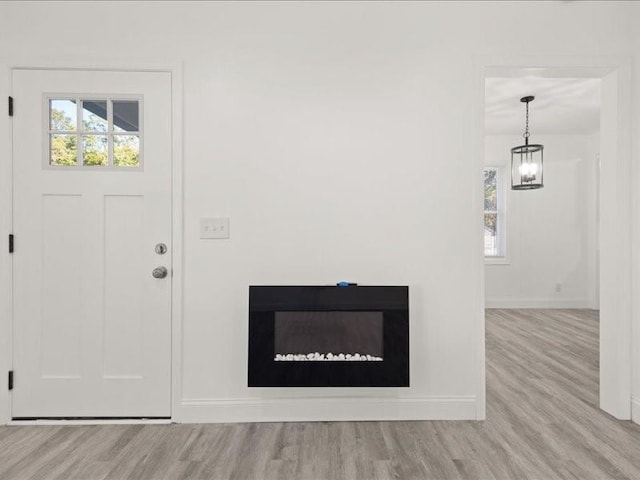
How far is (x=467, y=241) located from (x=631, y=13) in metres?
1.70

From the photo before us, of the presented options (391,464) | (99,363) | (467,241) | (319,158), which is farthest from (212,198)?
(391,464)

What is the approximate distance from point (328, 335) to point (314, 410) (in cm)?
48

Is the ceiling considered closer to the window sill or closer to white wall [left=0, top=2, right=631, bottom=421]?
white wall [left=0, top=2, right=631, bottom=421]

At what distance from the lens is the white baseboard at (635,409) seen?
236cm

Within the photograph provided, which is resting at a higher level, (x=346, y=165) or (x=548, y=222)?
(x=346, y=165)

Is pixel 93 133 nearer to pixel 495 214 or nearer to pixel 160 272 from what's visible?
pixel 160 272

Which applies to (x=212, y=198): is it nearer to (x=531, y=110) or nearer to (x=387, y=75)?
(x=387, y=75)

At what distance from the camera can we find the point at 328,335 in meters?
2.33

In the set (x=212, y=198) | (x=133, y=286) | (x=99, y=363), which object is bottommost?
(x=99, y=363)

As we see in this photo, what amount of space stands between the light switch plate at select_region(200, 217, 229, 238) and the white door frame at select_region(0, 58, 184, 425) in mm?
129

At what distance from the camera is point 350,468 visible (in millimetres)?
1897

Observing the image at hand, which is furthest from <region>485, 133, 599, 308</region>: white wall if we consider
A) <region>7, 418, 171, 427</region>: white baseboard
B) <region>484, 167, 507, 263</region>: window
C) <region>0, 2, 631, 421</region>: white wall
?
<region>7, 418, 171, 427</region>: white baseboard

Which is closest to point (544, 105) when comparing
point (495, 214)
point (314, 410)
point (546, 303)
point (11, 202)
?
point (495, 214)

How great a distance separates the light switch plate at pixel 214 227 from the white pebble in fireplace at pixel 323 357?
79 cm
